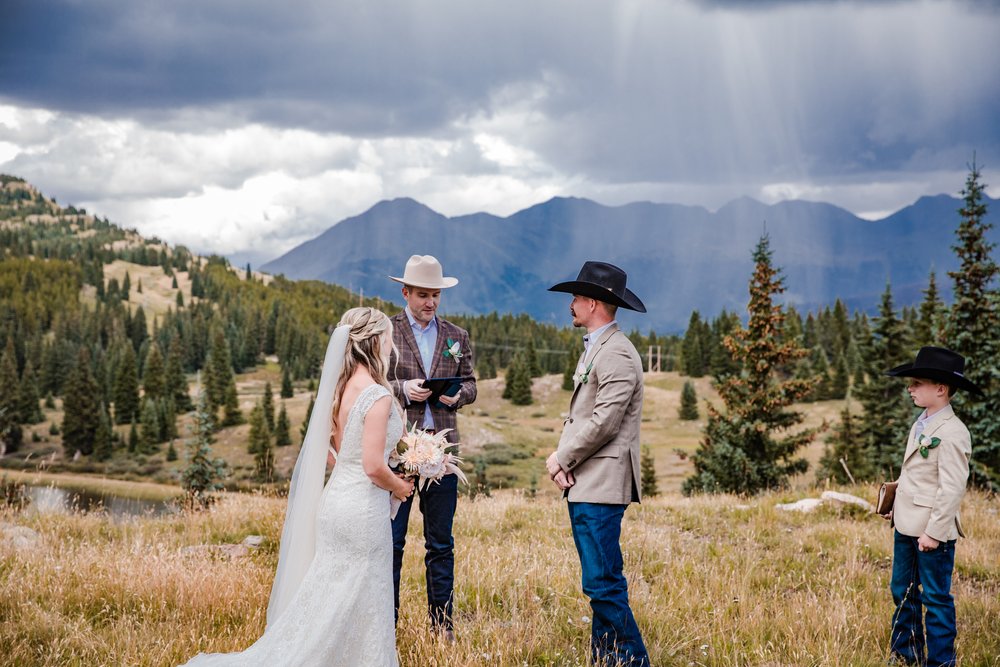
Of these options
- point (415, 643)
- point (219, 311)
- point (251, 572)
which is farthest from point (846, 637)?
point (219, 311)

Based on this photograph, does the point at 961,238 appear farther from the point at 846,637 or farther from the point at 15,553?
the point at 15,553

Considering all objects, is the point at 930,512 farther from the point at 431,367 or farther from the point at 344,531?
the point at 344,531

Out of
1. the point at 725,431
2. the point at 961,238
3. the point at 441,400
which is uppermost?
the point at 961,238

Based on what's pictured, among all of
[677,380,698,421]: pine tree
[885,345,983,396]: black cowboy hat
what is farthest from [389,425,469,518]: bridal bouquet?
[677,380,698,421]: pine tree

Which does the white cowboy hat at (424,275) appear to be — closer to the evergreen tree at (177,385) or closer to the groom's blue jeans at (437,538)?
the groom's blue jeans at (437,538)

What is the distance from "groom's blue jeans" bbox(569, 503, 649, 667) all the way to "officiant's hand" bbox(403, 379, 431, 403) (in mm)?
1658

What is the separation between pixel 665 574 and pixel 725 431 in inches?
935

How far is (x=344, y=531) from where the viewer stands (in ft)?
15.9

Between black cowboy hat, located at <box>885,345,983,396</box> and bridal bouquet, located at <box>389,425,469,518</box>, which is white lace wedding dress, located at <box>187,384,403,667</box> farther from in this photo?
black cowboy hat, located at <box>885,345,983,396</box>

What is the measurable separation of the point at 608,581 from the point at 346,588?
1.85 metres

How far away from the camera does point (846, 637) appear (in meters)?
5.71

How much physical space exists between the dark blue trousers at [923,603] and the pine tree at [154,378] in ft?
452

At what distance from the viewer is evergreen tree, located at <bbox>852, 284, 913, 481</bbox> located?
4066 cm

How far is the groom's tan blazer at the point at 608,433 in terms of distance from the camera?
5.06m
